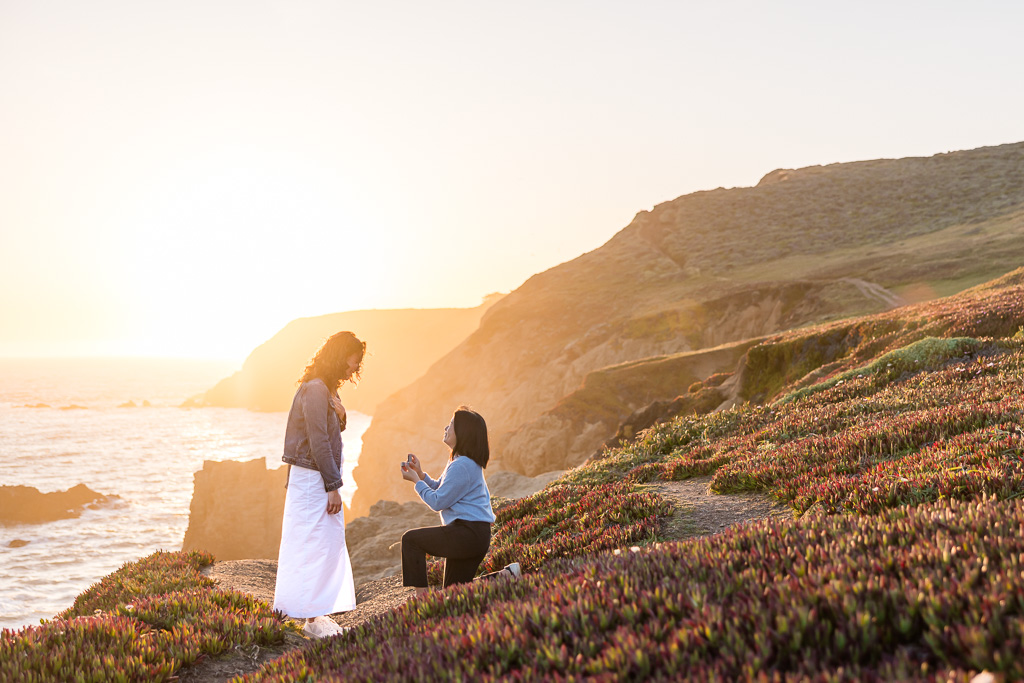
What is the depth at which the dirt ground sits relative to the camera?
5.86 meters

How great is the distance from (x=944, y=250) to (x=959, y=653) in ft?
199

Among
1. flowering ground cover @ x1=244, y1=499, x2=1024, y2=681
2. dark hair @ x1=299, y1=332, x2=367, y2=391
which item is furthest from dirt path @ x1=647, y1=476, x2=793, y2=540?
dark hair @ x1=299, y1=332, x2=367, y2=391

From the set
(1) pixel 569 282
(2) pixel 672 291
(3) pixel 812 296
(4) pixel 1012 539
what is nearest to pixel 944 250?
(3) pixel 812 296

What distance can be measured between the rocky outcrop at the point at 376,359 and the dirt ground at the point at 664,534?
150975 mm

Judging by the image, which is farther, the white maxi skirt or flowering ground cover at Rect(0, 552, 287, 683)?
the white maxi skirt

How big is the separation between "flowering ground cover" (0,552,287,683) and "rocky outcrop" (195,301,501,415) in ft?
504

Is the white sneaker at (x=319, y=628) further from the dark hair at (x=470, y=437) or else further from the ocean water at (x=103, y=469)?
the ocean water at (x=103, y=469)

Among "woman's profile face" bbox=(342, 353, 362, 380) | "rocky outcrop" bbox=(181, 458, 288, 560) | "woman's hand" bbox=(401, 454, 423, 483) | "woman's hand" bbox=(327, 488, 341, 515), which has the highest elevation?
"woman's profile face" bbox=(342, 353, 362, 380)

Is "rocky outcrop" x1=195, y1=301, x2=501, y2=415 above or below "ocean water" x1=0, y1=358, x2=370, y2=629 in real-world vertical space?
above

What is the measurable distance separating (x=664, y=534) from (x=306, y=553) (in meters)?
4.32

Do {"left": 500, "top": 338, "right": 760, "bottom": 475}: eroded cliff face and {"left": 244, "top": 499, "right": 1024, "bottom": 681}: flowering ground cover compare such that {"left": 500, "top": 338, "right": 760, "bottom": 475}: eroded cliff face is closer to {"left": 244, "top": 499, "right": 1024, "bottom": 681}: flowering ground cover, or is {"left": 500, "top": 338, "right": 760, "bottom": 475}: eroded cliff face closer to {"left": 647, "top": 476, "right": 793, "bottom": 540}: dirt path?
{"left": 647, "top": 476, "right": 793, "bottom": 540}: dirt path

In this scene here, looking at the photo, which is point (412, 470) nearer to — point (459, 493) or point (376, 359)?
point (459, 493)

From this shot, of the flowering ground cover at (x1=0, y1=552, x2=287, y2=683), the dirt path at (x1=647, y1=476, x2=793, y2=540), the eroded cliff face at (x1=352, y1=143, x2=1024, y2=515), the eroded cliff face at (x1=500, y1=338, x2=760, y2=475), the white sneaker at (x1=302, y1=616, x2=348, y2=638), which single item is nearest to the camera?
the flowering ground cover at (x1=0, y1=552, x2=287, y2=683)

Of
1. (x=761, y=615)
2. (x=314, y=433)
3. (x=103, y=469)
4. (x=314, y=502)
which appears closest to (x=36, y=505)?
(x=103, y=469)
